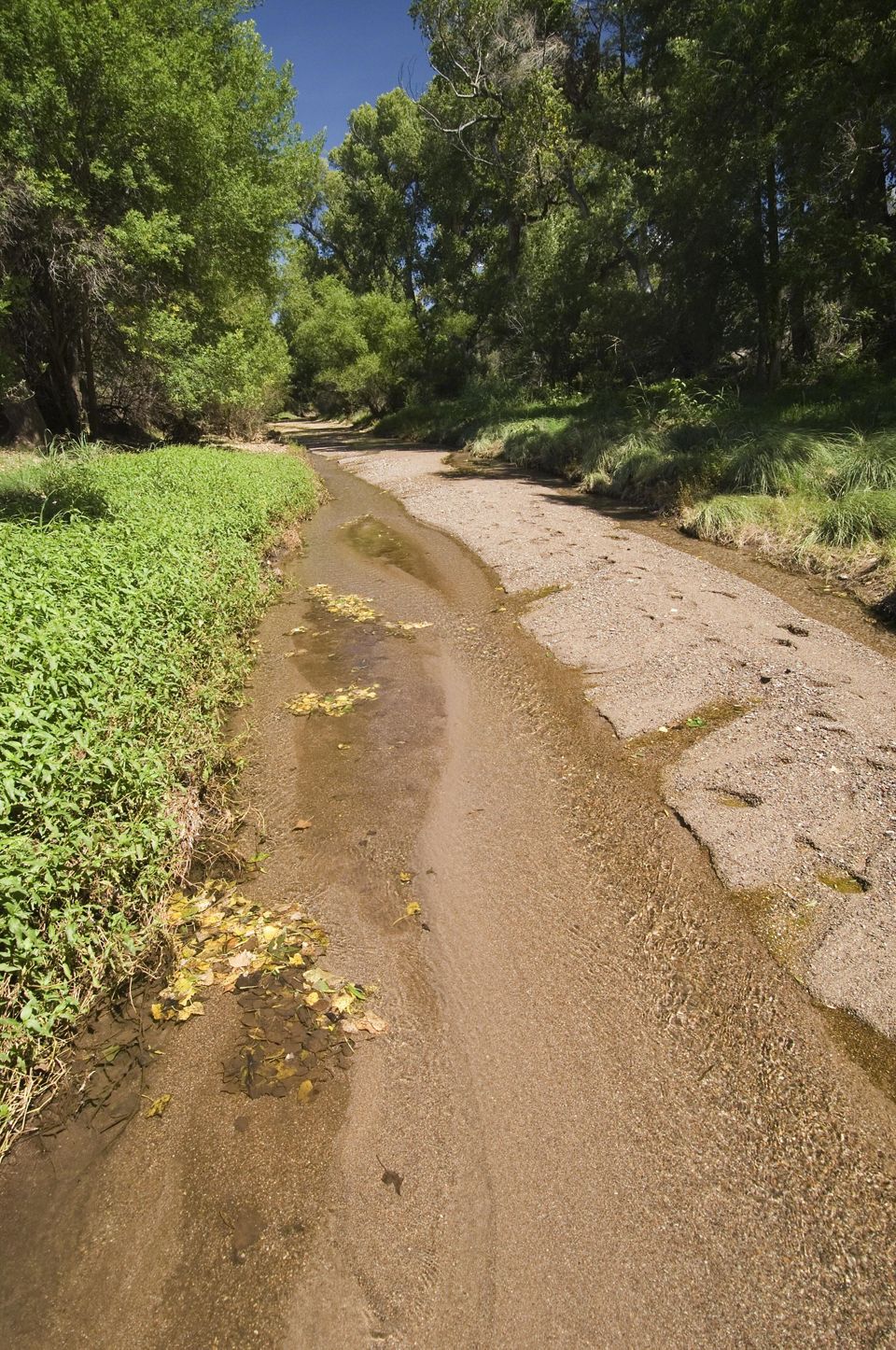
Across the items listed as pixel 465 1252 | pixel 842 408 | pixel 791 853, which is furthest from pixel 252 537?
pixel 842 408

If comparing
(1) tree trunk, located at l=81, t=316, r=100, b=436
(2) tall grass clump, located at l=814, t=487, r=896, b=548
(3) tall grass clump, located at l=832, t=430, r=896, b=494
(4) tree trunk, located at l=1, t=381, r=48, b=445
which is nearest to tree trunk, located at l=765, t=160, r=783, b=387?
(3) tall grass clump, located at l=832, t=430, r=896, b=494

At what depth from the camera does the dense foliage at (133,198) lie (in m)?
11.6

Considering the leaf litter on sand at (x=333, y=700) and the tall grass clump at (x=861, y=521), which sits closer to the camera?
the leaf litter on sand at (x=333, y=700)

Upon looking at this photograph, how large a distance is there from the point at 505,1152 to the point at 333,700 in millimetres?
3983

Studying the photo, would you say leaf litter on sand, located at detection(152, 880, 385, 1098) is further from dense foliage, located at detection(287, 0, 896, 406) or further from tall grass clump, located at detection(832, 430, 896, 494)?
dense foliage, located at detection(287, 0, 896, 406)

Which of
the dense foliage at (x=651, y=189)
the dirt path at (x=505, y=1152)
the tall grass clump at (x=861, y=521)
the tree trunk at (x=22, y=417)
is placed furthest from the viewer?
the tree trunk at (x=22, y=417)

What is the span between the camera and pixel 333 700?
5895 millimetres

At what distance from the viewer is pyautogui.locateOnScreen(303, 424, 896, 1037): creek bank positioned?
3.22 metres

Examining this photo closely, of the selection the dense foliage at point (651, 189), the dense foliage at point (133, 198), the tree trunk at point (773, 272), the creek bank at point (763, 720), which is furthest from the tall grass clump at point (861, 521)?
the dense foliage at point (133, 198)

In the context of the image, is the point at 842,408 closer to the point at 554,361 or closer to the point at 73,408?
the point at 554,361

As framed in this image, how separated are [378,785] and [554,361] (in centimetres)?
2343

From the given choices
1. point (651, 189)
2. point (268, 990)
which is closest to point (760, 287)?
point (651, 189)

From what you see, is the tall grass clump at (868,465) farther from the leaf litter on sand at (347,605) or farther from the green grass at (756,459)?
the leaf litter on sand at (347,605)

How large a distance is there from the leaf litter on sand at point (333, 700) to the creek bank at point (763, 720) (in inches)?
78.2
